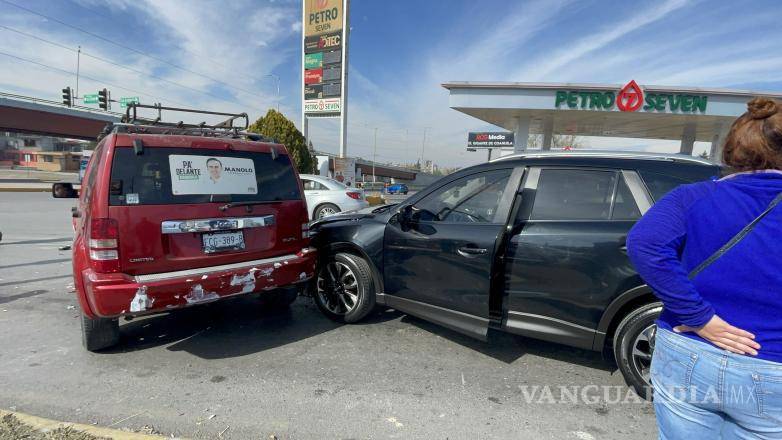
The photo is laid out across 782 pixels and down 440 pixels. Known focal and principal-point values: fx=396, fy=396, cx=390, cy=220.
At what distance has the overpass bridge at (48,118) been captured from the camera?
2983cm

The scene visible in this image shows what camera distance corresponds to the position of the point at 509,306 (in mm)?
3148

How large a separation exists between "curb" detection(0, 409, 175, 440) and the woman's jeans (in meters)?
2.62

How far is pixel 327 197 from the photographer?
12.3 metres

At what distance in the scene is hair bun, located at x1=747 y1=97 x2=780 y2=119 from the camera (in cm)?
121

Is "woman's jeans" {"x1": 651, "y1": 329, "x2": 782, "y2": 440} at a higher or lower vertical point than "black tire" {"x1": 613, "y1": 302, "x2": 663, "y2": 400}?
higher

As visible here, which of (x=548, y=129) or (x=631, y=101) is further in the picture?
(x=548, y=129)

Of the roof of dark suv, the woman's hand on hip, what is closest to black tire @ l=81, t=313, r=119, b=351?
the roof of dark suv

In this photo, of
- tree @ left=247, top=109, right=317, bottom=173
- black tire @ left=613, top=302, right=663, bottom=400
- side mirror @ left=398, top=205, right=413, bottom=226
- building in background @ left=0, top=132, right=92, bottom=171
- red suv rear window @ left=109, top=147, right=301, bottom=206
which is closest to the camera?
black tire @ left=613, top=302, right=663, bottom=400

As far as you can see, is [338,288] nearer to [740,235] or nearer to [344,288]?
[344,288]

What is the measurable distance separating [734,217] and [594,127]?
71.9 feet

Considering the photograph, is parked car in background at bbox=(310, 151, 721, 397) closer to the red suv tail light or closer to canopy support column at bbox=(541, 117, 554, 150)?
the red suv tail light

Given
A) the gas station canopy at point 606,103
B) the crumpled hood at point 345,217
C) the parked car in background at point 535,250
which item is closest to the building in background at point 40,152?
the gas station canopy at point 606,103

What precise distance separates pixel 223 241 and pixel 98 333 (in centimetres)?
130

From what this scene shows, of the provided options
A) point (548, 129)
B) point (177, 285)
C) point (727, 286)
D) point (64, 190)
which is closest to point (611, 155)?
point (727, 286)
